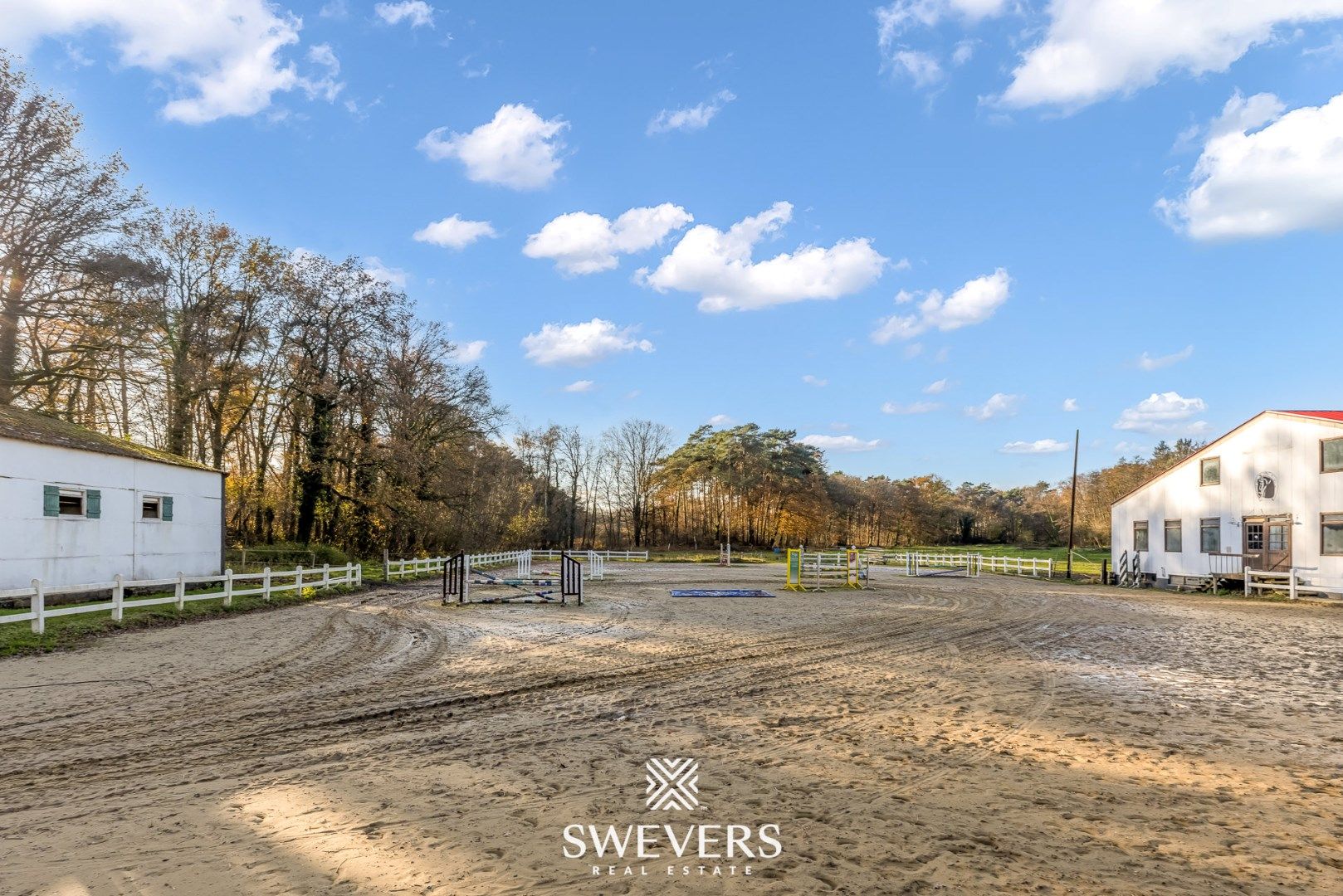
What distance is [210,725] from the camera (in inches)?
276

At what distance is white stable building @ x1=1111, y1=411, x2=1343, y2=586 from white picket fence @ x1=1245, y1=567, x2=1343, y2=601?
10cm

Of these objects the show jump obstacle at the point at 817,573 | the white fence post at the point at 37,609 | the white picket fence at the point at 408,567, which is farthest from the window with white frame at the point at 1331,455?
the white fence post at the point at 37,609

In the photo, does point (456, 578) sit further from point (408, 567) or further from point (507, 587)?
point (408, 567)

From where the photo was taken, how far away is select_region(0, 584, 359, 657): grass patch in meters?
11.7

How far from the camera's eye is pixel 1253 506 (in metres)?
26.1

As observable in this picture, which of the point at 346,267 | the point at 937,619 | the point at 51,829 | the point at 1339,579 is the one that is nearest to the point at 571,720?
the point at 51,829

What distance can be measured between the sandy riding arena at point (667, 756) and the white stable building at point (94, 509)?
236 inches

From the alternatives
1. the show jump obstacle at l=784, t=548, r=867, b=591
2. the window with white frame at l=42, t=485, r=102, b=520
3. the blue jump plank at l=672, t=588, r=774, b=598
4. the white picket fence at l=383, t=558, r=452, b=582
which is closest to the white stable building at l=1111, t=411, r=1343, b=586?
the show jump obstacle at l=784, t=548, r=867, b=591

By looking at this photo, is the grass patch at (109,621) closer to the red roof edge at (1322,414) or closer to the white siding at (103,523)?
the white siding at (103,523)

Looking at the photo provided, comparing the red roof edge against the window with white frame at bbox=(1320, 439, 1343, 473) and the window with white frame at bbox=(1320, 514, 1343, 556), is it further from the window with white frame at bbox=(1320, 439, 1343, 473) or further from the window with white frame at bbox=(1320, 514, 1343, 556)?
the window with white frame at bbox=(1320, 514, 1343, 556)

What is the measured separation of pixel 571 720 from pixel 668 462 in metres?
61.3

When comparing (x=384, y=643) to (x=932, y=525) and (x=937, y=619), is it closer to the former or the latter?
(x=937, y=619)
